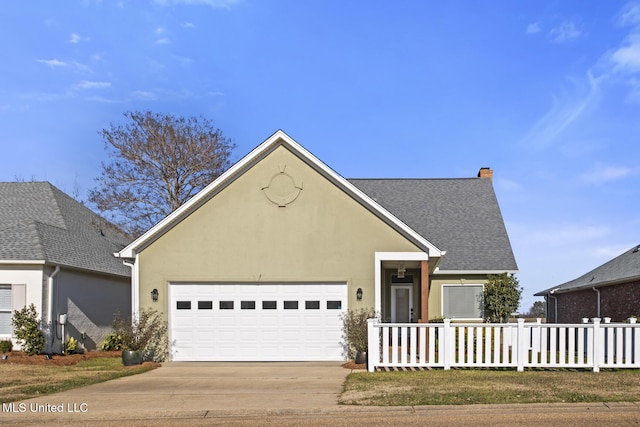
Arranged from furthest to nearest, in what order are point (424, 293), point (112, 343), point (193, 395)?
point (112, 343), point (424, 293), point (193, 395)

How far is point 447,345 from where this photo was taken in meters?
14.8

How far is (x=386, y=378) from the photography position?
44.1 feet

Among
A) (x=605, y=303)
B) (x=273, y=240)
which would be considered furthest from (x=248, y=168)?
(x=605, y=303)

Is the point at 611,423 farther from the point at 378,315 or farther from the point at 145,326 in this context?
the point at 145,326

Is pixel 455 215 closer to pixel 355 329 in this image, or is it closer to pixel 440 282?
pixel 440 282

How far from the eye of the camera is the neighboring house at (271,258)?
58.8 ft

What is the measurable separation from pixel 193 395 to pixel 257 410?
2.10m

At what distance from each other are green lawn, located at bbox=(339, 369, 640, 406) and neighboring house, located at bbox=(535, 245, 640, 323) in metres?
7.07

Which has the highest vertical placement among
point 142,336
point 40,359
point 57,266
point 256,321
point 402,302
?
point 57,266

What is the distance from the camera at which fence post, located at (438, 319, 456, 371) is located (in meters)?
14.8

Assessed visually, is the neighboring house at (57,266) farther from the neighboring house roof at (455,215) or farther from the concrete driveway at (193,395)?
the neighboring house roof at (455,215)

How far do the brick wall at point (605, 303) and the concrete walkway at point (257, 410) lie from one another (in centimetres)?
1190

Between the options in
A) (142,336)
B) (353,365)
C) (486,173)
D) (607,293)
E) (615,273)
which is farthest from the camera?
(486,173)

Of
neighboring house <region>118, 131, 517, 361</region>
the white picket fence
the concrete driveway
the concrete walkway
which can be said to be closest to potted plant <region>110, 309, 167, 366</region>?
neighboring house <region>118, 131, 517, 361</region>
